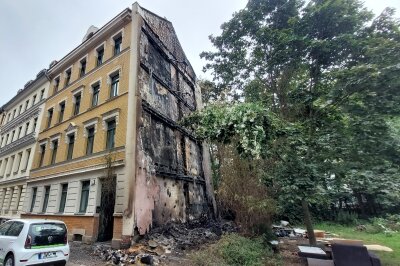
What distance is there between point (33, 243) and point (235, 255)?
5.86 m

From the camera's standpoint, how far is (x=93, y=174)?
12.8 meters

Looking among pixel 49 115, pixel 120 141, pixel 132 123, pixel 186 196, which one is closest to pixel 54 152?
pixel 49 115

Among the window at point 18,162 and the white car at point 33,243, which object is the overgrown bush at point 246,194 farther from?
the window at point 18,162

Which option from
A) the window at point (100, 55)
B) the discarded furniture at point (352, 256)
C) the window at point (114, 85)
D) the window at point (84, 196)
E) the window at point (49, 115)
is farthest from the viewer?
the window at point (49, 115)

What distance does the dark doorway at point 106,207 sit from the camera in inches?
458

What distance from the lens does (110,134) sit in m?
13.4

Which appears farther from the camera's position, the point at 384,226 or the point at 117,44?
the point at 117,44

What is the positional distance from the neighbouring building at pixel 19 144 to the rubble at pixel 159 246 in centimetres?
1368

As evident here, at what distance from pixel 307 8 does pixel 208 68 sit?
21.5 feet

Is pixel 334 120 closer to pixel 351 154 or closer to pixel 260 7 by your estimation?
pixel 351 154

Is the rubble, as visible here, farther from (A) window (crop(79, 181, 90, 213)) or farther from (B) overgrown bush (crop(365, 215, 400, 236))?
(B) overgrown bush (crop(365, 215, 400, 236))

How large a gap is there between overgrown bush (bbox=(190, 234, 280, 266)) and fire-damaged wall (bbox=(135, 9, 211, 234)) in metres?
4.26

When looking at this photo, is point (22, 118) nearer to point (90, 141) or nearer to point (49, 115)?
point (49, 115)

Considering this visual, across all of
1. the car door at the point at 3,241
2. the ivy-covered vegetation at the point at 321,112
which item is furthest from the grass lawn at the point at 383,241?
the car door at the point at 3,241
